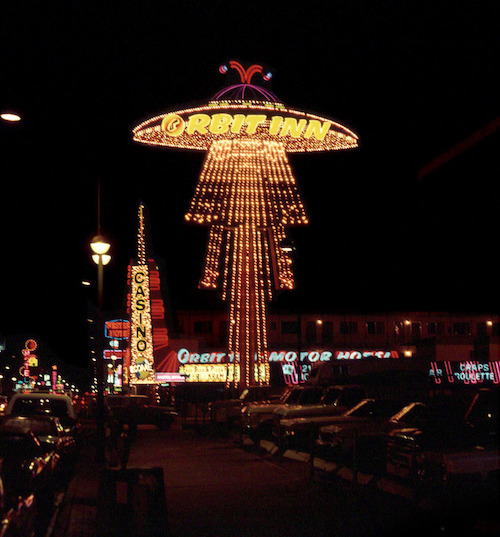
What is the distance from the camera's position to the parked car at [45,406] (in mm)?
20344

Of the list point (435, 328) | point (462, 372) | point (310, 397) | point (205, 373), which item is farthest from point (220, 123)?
point (435, 328)

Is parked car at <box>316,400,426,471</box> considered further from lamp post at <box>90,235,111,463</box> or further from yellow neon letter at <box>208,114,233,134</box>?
yellow neon letter at <box>208,114,233,134</box>

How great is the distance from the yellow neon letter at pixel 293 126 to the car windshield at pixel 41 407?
19615 millimetres

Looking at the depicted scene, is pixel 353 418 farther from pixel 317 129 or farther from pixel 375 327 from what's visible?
pixel 375 327

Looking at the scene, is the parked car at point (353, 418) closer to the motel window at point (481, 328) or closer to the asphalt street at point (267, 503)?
the asphalt street at point (267, 503)

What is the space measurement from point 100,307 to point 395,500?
12505mm

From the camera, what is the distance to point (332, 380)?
95.5 feet

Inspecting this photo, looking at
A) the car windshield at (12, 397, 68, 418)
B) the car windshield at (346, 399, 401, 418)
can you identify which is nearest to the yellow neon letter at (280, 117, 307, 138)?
the car windshield at (346, 399, 401, 418)

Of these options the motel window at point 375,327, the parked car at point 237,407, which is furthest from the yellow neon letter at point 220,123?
the motel window at point 375,327

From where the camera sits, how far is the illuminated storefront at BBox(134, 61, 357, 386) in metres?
38.1

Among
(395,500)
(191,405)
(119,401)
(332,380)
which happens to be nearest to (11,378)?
(191,405)

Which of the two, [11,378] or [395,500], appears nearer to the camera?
[395,500]

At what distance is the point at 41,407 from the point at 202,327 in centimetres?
6717

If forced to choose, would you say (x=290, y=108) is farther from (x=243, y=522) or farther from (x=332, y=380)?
(x=243, y=522)
